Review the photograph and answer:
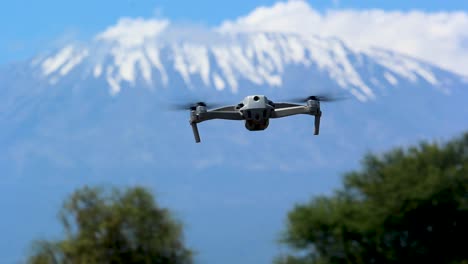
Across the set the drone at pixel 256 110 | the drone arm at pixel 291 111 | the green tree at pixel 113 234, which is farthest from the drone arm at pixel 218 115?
the green tree at pixel 113 234

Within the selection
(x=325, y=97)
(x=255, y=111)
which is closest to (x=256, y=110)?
(x=255, y=111)

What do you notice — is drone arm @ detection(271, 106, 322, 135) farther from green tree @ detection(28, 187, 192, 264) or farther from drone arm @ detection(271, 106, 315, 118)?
green tree @ detection(28, 187, 192, 264)

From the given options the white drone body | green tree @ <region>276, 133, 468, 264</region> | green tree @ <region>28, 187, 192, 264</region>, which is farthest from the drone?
green tree @ <region>276, 133, 468, 264</region>

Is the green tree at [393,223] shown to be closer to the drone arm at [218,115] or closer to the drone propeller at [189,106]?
the drone propeller at [189,106]

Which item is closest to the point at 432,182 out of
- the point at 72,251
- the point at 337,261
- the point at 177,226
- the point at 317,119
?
the point at 337,261

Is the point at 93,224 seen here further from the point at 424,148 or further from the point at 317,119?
the point at 317,119

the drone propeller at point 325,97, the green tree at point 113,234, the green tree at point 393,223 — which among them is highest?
the green tree at point 393,223
